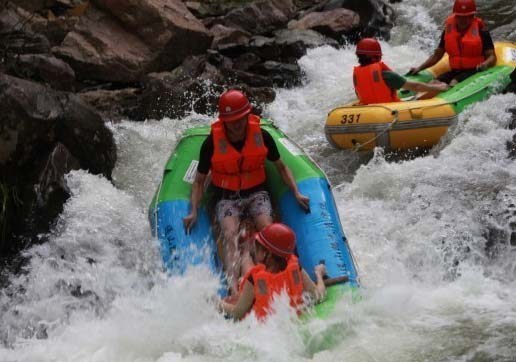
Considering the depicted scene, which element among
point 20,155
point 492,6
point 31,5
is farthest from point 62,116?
point 492,6

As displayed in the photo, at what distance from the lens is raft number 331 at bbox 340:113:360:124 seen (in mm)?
7730

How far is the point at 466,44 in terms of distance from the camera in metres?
8.49

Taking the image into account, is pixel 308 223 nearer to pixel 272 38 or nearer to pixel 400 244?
pixel 400 244

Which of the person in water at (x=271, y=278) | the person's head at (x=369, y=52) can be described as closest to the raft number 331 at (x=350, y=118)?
the person's head at (x=369, y=52)

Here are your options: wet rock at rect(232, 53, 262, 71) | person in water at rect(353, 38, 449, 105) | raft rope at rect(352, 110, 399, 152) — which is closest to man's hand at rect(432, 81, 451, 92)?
person in water at rect(353, 38, 449, 105)

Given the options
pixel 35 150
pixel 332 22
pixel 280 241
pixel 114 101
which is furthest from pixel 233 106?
pixel 332 22

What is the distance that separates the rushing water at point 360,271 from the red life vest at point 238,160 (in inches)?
29.7

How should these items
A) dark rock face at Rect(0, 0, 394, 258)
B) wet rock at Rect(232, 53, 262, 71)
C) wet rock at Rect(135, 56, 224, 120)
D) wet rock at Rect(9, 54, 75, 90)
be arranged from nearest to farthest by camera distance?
dark rock face at Rect(0, 0, 394, 258)
wet rock at Rect(9, 54, 75, 90)
wet rock at Rect(135, 56, 224, 120)
wet rock at Rect(232, 53, 262, 71)

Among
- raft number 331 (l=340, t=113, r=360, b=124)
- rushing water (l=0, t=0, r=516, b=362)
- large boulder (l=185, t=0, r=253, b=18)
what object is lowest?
rushing water (l=0, t=0, r=516, b=362)

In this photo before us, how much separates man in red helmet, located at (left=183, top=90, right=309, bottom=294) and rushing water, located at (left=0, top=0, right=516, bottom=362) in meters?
0.54

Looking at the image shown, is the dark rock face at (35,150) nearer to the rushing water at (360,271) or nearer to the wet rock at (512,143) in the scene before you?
the rushing water at (360,271)

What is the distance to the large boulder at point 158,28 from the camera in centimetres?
1030

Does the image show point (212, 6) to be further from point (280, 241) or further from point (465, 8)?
point (280, 241)

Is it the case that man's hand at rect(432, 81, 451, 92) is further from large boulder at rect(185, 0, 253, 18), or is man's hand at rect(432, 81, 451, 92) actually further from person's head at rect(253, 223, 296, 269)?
large boulder at rect(185, 0, 253, 18)
